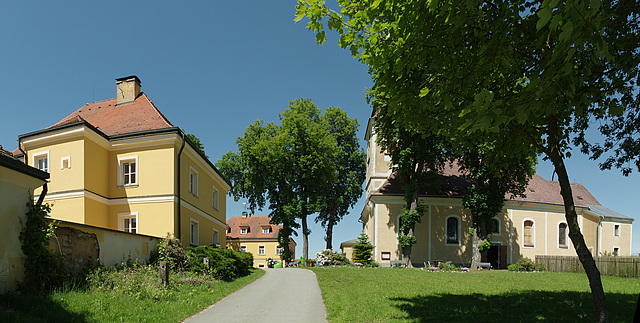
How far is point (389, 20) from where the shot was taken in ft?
22.8

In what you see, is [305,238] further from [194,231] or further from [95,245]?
[95,245]

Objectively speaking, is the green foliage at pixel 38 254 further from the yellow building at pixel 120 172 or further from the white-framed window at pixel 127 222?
the white-framed window at pixel 127 222

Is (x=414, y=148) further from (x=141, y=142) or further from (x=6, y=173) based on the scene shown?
(x=6, y=173)

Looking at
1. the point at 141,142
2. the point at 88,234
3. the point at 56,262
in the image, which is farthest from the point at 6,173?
the point at 141,142

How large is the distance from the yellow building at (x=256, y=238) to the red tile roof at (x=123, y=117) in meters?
40.1

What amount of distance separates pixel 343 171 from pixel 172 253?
27686 millimetres

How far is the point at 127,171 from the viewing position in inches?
739

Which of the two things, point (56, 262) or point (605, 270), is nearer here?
point (56, 262)

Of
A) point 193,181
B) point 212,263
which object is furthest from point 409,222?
point 212,263

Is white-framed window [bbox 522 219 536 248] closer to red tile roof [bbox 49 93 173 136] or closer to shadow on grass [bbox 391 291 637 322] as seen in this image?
shadow on grass [bbox 391 291 637 322]

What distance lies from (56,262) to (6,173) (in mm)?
2300

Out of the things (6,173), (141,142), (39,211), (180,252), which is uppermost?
(141,142)

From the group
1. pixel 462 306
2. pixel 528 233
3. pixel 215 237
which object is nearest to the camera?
pixel 462 306

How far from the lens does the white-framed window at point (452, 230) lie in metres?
34.0
